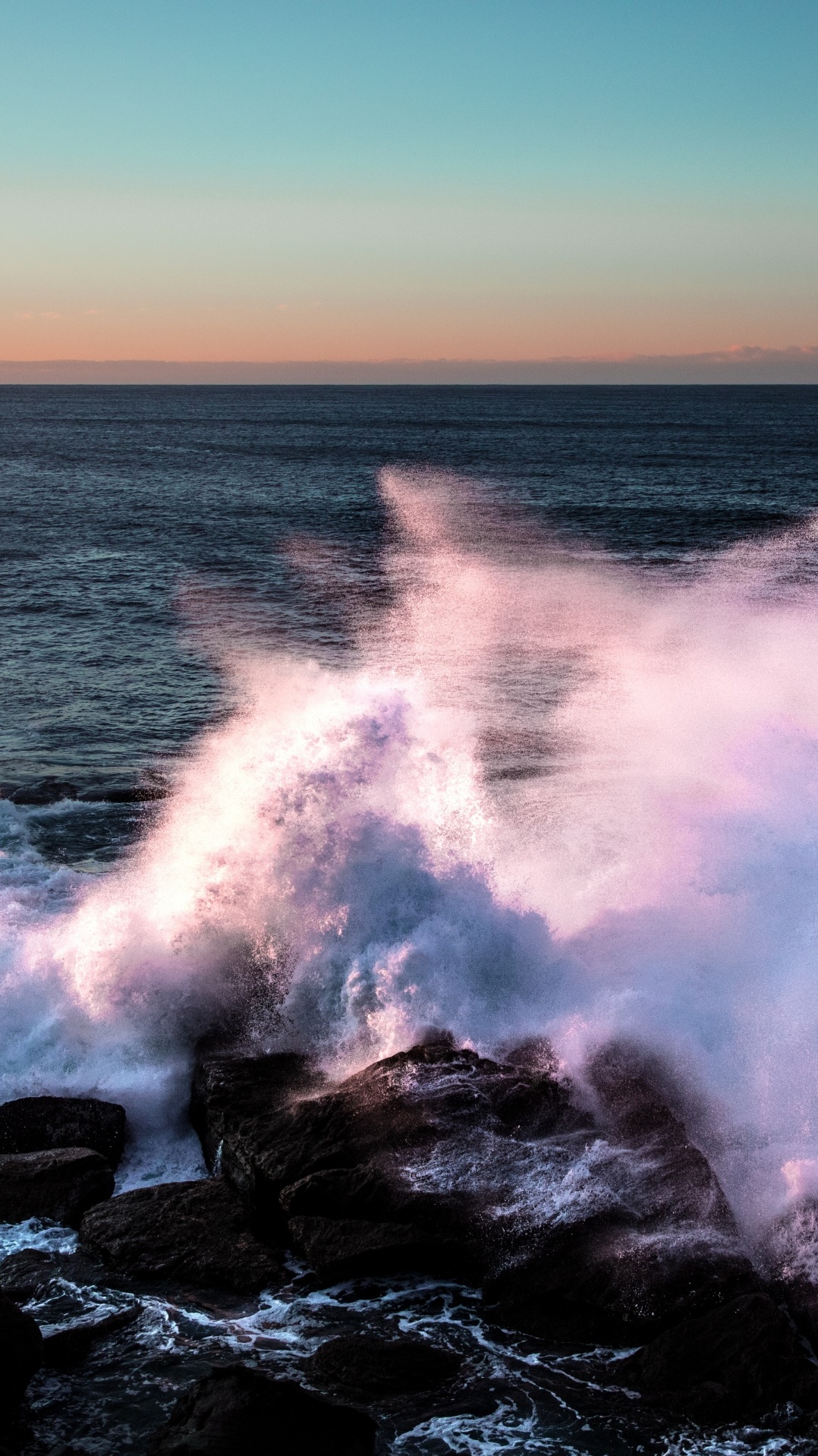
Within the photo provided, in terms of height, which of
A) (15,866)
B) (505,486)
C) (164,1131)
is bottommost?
(164,1131)

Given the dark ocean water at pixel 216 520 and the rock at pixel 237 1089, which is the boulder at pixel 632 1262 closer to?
the rock at pixel 237 1089

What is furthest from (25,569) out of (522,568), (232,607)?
(522,568)

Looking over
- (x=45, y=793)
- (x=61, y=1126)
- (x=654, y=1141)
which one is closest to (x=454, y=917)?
(x=654, y=1141)

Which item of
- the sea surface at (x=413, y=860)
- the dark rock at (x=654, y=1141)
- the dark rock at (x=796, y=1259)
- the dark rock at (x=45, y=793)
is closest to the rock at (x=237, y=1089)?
the sea surface at (x=413, y=860)

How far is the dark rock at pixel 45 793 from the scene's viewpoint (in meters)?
17.3

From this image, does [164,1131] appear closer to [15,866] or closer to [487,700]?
[15,866]

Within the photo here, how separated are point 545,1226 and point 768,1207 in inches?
64.7

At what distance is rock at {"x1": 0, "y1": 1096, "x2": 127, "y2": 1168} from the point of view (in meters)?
9.83

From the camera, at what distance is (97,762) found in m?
A: 19.2

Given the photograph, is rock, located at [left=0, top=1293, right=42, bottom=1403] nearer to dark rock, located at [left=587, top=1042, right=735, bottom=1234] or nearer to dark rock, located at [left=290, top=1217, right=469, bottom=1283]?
dark rock, located at [left=290, top=1217, right=469, bottom=1283]

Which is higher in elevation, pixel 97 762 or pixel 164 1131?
pixel 97 762

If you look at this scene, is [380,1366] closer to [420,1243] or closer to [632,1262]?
[420,1243]

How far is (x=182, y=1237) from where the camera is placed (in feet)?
28.4

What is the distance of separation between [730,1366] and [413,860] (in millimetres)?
5906
